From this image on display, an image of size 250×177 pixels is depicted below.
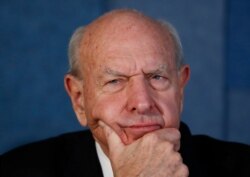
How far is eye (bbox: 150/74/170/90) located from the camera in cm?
148

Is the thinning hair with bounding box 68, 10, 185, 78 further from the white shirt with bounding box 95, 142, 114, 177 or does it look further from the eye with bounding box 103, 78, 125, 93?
the white shirt with bounding box 95, 142, 114, 177

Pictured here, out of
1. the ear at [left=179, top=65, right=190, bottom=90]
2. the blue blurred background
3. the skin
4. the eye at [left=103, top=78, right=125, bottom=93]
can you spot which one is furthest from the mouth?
the blue blurred background

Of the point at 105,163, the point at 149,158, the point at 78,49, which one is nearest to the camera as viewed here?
the point at 149,158

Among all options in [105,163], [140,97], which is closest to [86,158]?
[105,163]

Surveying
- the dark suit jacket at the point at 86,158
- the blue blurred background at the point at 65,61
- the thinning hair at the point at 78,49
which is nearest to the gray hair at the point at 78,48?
the thinning hair at the point at 78,49

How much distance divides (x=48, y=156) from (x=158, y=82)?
2.11 ft

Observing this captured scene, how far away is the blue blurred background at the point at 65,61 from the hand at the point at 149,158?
1.02 m

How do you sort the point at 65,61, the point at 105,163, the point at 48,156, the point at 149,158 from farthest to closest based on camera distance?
the point at 65,61 < the point at 48,156 < the point at 105,163 < the point at 149,158

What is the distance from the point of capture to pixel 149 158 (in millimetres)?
1332

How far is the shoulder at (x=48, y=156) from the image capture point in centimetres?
178

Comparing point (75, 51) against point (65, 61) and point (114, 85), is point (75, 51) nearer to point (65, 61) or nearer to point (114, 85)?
point (114, 85)

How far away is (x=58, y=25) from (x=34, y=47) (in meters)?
0.17

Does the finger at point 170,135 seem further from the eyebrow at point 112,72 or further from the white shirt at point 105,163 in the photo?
the white shirt at point 105,163

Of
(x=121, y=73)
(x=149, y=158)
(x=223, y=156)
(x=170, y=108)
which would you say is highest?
(x=121, y=73)
